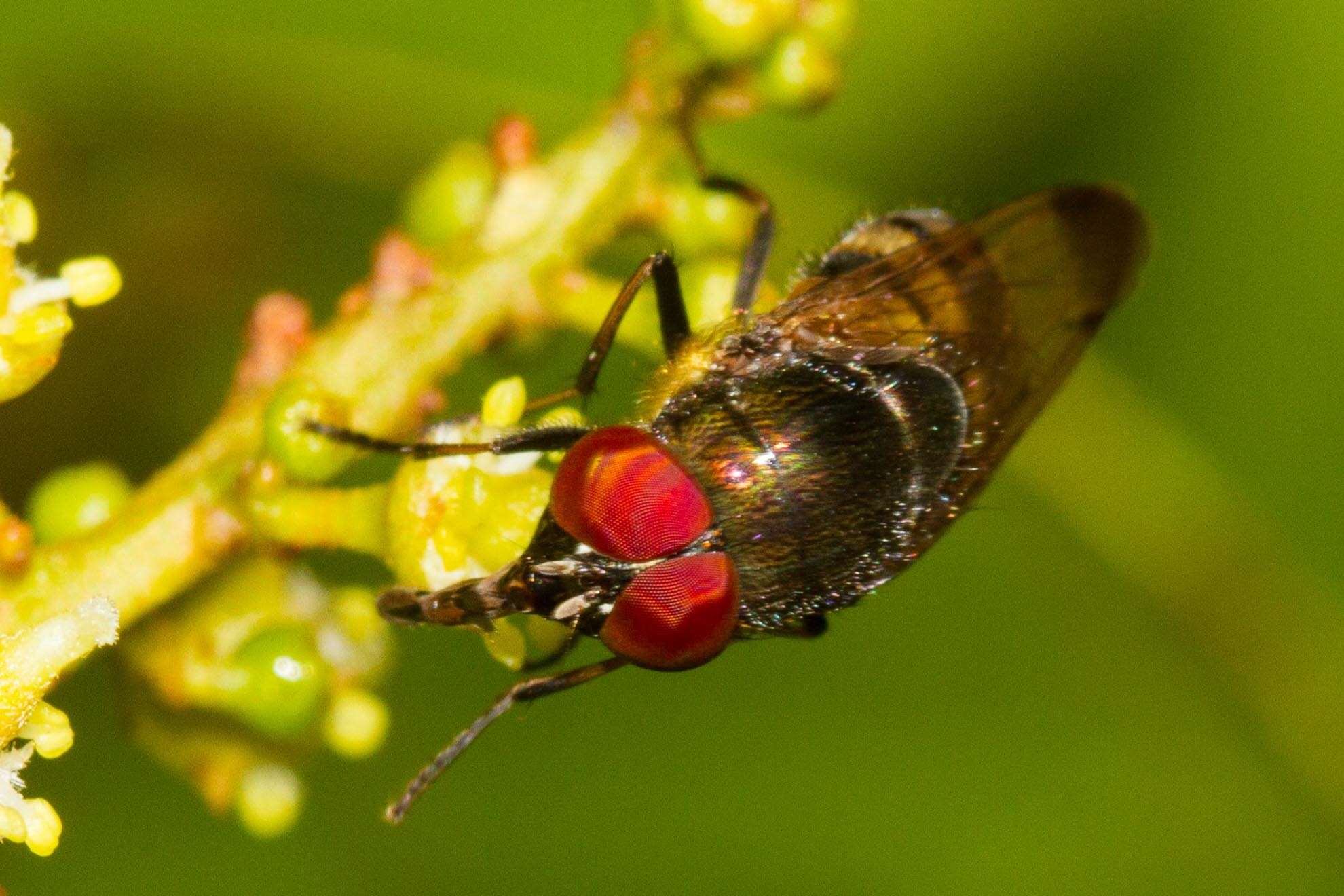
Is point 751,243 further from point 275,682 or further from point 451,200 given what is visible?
point 275,682

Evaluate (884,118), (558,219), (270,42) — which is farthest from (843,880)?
(270,42)

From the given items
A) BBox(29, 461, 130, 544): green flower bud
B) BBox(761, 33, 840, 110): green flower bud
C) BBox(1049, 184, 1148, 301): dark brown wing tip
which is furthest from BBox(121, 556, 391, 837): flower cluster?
BBox(1049, 184, 1148, 301): dark brown wing tip

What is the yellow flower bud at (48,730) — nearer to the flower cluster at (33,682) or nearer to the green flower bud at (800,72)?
the flower cluster at (33,682)

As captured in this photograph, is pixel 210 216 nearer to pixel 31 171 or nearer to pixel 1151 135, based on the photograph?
pixel 31 171

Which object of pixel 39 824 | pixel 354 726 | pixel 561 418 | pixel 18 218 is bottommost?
pixel 354 726

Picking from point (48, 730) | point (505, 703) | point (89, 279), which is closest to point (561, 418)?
point (505, 703)

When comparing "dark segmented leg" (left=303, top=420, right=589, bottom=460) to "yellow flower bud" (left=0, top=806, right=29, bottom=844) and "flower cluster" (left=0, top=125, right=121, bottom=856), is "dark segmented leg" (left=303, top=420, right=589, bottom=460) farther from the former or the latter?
"yellow flower bud" (left=0, top=806, right=29, bottom=844)

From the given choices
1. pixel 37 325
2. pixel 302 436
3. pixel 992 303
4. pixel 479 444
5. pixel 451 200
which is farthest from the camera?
pixel 992 303
